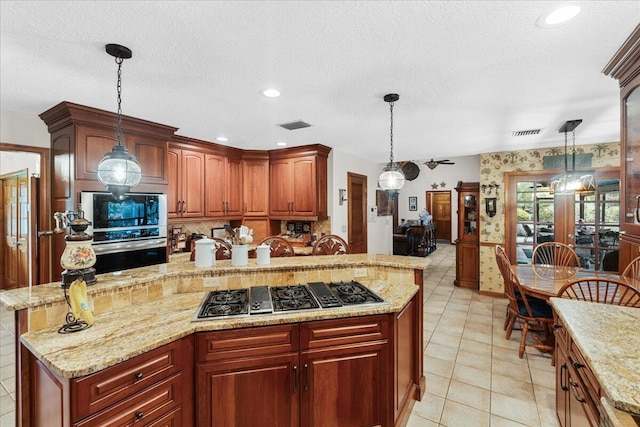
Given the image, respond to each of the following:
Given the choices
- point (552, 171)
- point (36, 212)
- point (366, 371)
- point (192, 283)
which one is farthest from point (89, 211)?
point (552, 171)

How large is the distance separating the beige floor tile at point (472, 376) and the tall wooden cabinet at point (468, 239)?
9.69 feet

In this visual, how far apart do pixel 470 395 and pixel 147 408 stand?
2.36 metres

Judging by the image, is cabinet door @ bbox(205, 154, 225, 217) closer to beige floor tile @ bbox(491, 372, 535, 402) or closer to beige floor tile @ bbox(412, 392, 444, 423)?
beige floor tile @ bbox(412, 392, 444, 423)

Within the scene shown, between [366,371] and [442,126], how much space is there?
2.85 metres

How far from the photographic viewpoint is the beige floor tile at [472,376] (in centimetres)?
255

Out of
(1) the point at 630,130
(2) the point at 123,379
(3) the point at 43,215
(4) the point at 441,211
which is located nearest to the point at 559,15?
(1) the point at 630,130

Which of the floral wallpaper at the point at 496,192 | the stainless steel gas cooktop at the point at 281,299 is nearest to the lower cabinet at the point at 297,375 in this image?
the stainless steel gas cooktop at the point at 281,299

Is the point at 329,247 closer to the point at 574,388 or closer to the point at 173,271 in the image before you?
the point at 173,271

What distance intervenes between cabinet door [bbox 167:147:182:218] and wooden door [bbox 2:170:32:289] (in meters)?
2.48

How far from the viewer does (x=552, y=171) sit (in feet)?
15.0

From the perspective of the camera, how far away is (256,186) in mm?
4852

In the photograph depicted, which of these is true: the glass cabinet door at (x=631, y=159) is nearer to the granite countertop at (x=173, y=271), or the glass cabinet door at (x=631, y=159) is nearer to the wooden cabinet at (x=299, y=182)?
the granite countertop at (x=173, y=271)

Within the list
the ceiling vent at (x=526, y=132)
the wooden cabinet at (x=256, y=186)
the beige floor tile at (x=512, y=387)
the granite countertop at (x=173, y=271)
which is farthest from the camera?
the wooden cabinet at (x=256, y=186)

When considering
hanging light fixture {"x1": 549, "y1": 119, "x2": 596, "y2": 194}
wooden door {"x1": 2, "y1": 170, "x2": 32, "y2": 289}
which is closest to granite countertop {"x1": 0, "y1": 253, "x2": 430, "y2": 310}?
hanging light fixture {"x1": 549, "y1": 119, "x2": 596, "y2": 194}
